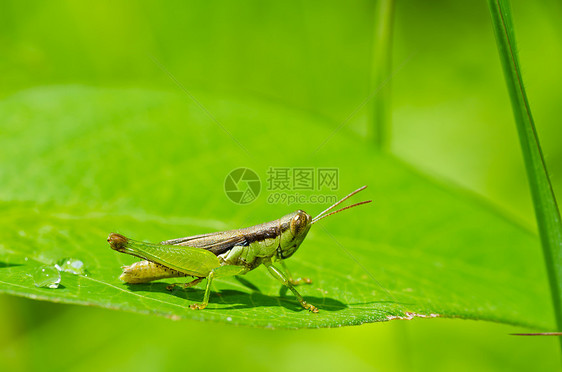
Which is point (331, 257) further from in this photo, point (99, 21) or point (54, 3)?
point (54, 3)

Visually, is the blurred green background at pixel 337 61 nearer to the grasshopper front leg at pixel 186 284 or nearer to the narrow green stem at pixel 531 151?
the grasshopper front leg at pixel 186 284

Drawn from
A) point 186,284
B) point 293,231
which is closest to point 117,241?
point 186,284

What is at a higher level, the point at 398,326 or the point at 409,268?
the point at 409,268

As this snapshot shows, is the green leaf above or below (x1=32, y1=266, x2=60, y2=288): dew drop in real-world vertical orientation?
above

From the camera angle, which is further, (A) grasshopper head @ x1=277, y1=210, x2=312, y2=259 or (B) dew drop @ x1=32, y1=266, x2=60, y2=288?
(A) grasshopper head @ x1=277, y1=210, x2=312, y2=259

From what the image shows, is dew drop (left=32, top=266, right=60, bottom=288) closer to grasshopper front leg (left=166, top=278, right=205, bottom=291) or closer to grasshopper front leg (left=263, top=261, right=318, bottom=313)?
grasshopper front leg (left=166, top=278, right=205, bottom=291)

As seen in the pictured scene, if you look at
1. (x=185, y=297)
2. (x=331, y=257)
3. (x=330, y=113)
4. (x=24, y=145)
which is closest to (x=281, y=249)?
(x=331, y=257)

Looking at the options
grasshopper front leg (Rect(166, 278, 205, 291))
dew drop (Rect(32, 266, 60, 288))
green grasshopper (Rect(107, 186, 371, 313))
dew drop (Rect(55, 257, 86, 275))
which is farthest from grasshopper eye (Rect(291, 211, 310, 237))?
dew drop (Rect(32, 266, 60, 288))
